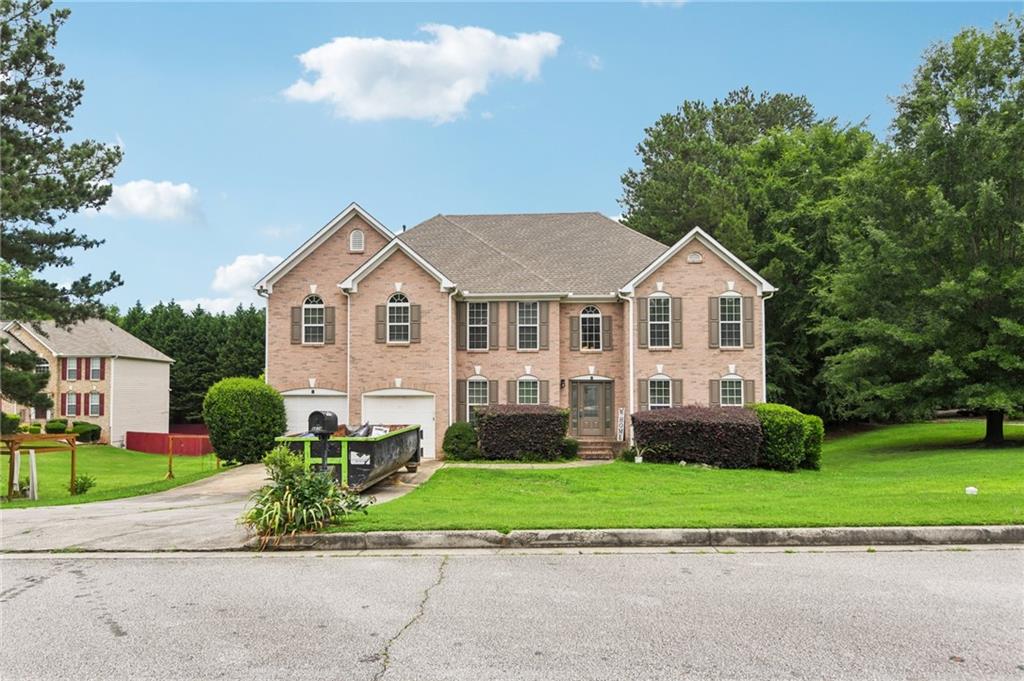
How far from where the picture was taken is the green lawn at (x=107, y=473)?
16.8m

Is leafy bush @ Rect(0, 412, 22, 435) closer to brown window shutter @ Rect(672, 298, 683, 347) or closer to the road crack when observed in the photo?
the road crack

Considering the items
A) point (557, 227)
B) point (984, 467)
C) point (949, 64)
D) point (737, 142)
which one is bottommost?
point (984, 467)

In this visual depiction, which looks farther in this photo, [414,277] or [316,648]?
[414,277]

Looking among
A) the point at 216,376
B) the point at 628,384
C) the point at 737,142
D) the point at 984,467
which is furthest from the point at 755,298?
the point at 216,376

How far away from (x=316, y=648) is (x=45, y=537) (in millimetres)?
6827

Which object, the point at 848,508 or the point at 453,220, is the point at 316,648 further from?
the point at 453,220

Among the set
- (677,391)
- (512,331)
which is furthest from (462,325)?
(677,391)

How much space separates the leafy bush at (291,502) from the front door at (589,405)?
1700 cm

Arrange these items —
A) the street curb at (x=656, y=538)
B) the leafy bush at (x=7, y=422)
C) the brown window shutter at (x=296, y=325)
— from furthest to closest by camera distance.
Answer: the brown window shutter at (x=296, y=325), the leafy bush at (x=7, y=422), the street curb at (x=656, y=538)

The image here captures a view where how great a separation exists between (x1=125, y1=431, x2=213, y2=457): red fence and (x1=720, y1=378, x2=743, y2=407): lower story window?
98.0 ft

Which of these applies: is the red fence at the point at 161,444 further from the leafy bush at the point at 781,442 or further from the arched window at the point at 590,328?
the leafy bush at the point at 781,442

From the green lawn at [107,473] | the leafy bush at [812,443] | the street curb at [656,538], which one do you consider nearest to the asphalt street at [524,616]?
the street curb at [656,538]

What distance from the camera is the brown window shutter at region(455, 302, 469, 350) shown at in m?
25.5

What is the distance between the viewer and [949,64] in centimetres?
2605
